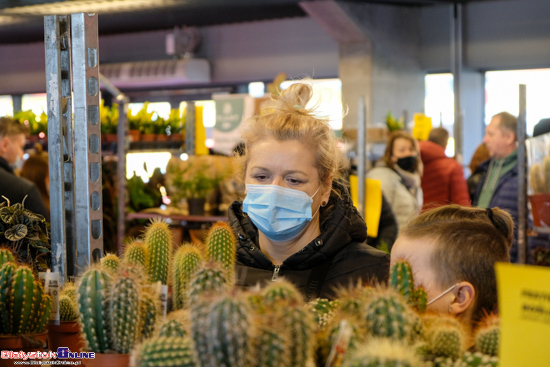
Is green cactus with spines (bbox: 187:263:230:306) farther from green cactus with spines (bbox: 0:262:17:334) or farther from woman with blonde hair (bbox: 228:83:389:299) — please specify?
woman with blonde hair (bbox: 228:83:389:299)

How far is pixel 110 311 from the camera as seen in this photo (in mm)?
1033

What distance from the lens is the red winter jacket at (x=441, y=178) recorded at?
18.4 feet

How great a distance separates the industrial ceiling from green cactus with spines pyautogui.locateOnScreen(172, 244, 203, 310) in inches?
365

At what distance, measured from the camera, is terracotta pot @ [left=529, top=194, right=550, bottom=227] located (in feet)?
13.2

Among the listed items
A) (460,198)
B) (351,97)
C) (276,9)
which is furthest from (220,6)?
(460,198)

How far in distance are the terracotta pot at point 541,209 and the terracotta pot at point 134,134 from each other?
3.58 m

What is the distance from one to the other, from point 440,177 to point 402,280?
4799mm

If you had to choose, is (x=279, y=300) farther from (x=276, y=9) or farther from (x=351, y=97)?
(x=276, y=9)

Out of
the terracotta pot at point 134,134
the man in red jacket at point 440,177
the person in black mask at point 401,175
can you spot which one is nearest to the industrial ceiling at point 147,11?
the terracotta pot at point 134,134

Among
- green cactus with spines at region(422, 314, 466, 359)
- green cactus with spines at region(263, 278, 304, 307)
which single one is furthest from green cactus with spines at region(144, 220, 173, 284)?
green cactus with spines at region(422, 314, 466, 359)

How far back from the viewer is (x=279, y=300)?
0.90 m

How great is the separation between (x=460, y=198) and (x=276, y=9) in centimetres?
752

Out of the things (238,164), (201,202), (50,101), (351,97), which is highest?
(351,97)

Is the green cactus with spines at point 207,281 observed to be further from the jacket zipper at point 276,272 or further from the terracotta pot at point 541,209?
the terracotta pot at point 541,209
